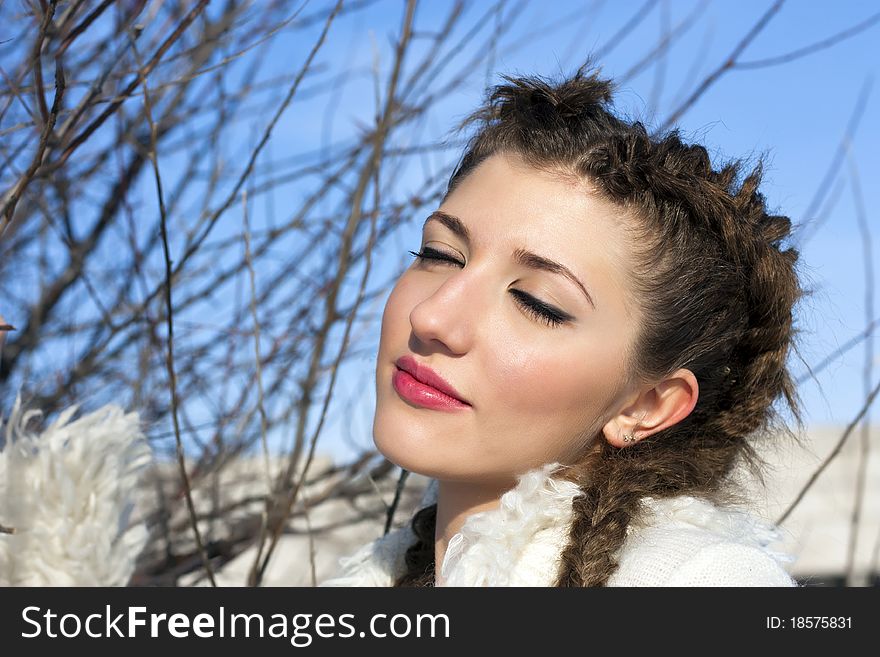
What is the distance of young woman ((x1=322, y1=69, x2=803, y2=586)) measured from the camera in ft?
4.89

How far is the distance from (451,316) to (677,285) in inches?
17.9

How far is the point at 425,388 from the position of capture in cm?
155

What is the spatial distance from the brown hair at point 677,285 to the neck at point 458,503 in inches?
6.1

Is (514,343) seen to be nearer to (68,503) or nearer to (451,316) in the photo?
(451,316)

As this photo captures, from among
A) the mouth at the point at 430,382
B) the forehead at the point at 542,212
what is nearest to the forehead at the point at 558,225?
the forehead at the point at 542,212

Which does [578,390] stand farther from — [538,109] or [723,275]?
[538,109]

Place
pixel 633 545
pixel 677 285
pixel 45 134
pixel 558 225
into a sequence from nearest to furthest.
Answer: pixel 45 134 < pixel 633 545 < pixel 558 225 < pixel 677 285

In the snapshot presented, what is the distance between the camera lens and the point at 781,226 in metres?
1.87

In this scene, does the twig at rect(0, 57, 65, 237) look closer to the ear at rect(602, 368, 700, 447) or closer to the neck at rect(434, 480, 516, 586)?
the neck at rect(434, 480, 516, 586)

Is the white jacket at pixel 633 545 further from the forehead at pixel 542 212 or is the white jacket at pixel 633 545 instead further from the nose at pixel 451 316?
the forehead at pixel 542 212
